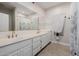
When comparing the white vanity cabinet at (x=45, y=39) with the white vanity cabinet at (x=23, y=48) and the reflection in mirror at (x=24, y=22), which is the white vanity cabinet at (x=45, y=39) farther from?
the white vanity cabinet at (x=23, y=48)

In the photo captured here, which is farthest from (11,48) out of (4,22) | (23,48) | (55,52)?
(55,52)

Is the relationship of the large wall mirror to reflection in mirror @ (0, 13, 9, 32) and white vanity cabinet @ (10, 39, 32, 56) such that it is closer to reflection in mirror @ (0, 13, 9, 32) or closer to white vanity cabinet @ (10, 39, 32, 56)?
reflection in mirror @ (0, 13, 9, 32)

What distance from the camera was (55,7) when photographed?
3250 millimetres

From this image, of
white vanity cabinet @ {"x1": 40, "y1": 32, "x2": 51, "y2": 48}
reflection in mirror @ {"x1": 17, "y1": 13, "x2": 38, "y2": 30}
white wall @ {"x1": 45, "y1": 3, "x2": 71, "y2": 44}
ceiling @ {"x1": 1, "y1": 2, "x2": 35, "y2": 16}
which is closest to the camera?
ceiling @ {"x1": 1, "y1": 2, "x2": 35, "y2": 16}

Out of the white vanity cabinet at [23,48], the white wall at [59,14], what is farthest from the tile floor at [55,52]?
the white vanity cabinet at [23,48]

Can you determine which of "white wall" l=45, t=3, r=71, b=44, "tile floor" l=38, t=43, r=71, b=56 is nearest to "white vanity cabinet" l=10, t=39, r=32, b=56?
"tile floor" l=38, t=43, r=71, b=56

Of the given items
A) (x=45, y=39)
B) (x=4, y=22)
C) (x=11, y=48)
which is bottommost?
(x=45, y=39)

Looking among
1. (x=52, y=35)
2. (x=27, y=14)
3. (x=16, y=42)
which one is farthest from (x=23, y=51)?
(x=52, y=35)

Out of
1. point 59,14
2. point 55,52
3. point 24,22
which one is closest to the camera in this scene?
point 24,22

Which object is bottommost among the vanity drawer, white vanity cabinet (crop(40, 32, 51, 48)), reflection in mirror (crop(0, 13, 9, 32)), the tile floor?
the tile floor

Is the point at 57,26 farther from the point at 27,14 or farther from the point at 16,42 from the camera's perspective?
the point at 16,42

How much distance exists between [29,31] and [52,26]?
1380mm

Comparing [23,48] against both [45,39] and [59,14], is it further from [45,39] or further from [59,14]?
[59,14]

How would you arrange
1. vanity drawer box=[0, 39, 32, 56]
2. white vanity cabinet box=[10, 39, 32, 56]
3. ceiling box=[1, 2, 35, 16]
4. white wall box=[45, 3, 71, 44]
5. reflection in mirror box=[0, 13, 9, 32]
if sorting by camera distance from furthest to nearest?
1. white wall box=[45, 3, 71, 44]
2. ceiling box=[1, 2, 35, 16]
3. reflection in mirror box=[0, 13, 9, 32]
4. white vanity cabinet box=[10, 39, 32, 56]
5. vanity drawer box=[0, 39, 32, 56]
